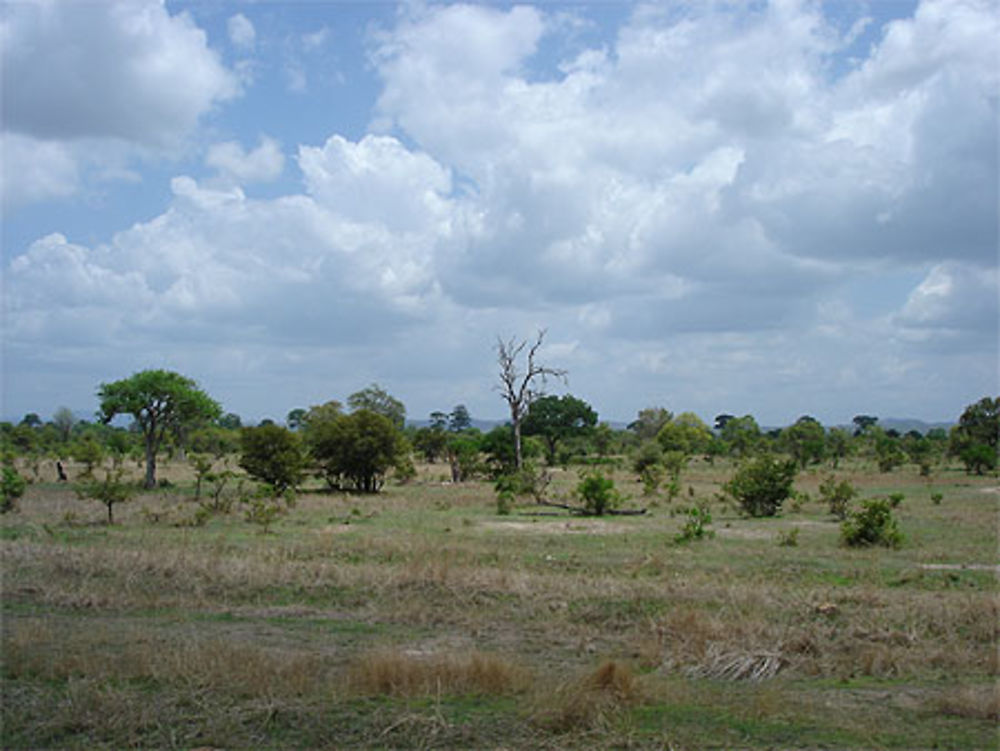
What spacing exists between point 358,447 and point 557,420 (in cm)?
3327

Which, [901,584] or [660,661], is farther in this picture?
[901,584]

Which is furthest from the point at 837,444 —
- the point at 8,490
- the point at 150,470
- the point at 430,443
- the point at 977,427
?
the point at 8,490

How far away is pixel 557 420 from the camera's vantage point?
225 feet

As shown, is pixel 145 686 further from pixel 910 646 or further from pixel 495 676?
pixel 910 646

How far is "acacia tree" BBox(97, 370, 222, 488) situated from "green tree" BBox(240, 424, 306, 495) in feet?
20.2

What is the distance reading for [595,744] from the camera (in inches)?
263

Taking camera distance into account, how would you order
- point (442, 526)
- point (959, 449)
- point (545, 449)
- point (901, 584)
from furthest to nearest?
point (545, 449), point (959, 449), point (442, 526), point (901, 584)

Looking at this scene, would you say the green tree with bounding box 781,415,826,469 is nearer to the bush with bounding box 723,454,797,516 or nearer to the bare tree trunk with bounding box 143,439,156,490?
the bush with bounding box 723,454,797,516

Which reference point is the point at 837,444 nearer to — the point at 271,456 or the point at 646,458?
the point at 646,458

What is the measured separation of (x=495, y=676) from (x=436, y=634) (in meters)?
2.85

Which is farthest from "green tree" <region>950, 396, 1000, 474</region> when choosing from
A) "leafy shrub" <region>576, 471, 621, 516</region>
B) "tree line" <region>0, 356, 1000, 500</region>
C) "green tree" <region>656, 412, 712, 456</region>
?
"leafy shrub" <region>576, 471, 621, 516</region>

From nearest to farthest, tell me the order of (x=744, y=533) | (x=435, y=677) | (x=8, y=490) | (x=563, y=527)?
1. (x=435, y=677)
2. (x=744, y=533)
3. (x=563, y=527)
4. (x=8, y=490)

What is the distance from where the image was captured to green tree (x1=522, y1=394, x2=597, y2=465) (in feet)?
224

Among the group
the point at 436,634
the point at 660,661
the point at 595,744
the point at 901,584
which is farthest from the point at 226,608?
the point at 901,584
